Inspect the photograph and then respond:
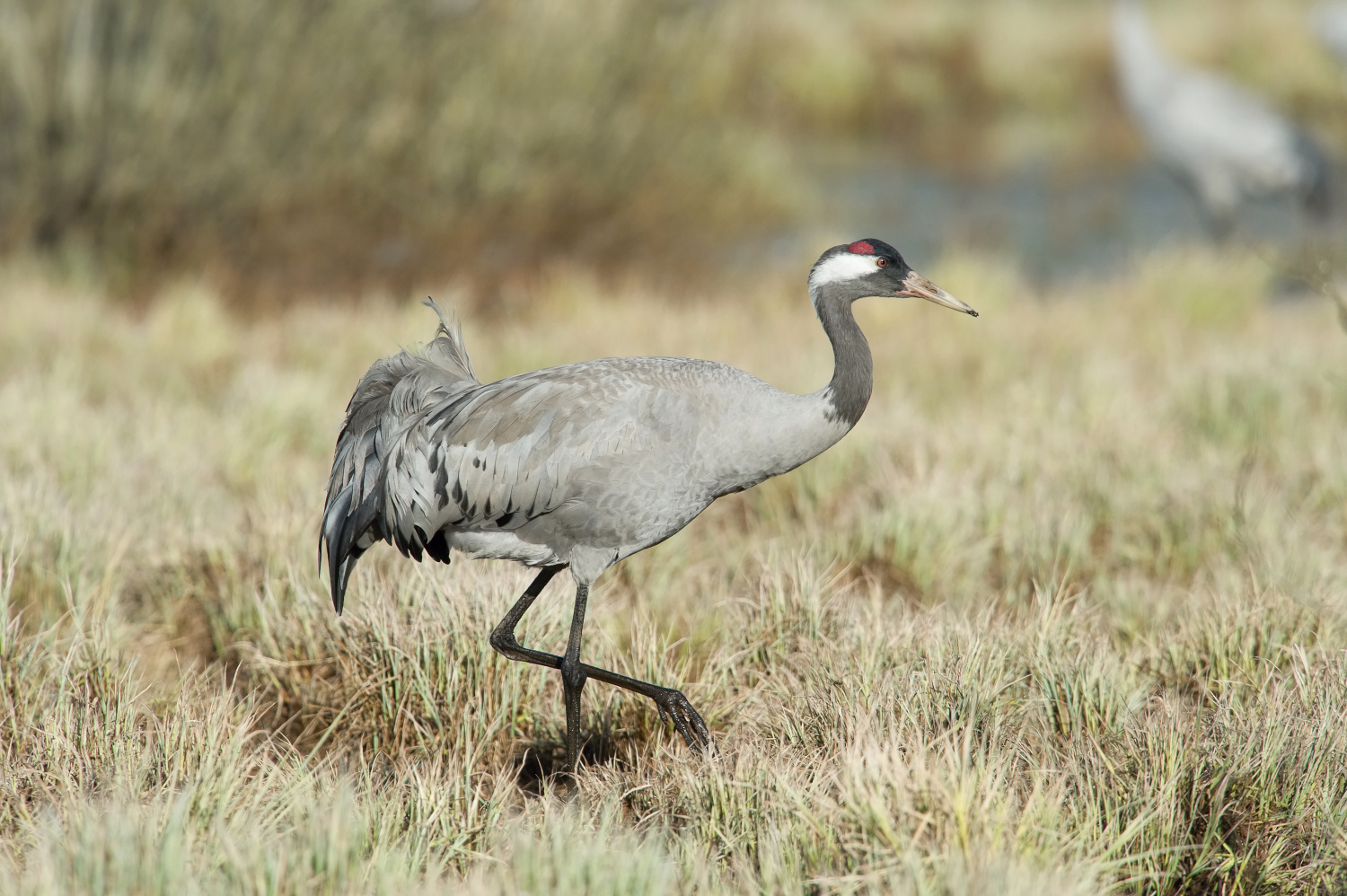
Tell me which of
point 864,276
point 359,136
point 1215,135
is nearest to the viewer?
point 864,276

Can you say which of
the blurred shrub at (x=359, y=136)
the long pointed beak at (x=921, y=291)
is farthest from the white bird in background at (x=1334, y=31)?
the long pointed beak at (x=921, y=291)

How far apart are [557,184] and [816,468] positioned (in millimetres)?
5095

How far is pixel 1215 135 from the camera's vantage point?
910 centimetres

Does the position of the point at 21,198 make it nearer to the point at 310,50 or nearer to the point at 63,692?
the point at 310,50

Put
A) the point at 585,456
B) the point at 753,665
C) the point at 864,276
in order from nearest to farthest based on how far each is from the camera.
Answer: the point at 585,456, the point at 864,276, the point at 753,665

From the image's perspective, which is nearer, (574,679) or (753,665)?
(574,679)

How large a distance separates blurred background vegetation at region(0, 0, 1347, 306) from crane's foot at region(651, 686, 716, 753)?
17.7 feet

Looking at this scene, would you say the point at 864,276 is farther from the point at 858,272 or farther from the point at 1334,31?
the point at 1334,31

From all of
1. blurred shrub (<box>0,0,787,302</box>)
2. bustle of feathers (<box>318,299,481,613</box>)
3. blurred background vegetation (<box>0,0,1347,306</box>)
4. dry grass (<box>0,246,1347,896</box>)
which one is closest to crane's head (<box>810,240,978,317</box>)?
dry grass (<box>0,246,1347,896</box>)

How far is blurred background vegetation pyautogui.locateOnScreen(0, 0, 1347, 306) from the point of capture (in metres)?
7.88

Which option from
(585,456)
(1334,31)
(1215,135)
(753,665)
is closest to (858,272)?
(585,456)

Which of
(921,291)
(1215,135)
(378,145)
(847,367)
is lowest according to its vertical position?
(847,367)

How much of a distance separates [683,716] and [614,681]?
0.20 metres

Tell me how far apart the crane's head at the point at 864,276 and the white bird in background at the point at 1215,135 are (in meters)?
6.68
